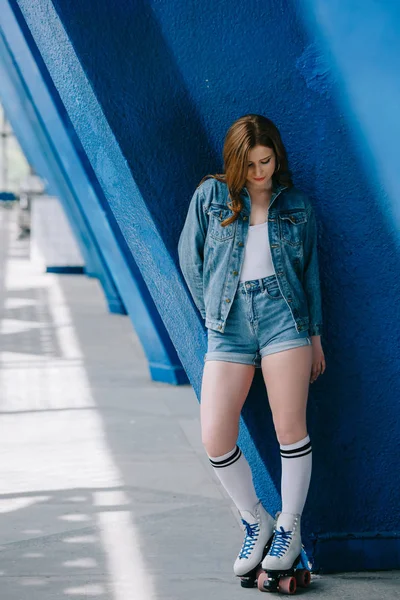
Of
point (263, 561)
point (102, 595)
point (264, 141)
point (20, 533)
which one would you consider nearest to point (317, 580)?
point (263, 561)

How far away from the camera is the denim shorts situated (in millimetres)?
3559

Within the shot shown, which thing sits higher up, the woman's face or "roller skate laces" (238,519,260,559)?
the woman's face

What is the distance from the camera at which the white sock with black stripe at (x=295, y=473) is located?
3.63 metres

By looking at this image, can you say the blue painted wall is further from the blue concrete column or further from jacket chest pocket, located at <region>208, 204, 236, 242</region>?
the blue concrete column

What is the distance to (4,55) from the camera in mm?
14711

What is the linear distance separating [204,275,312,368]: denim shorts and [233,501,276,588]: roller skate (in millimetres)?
571

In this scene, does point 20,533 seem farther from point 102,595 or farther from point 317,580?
point 317,580

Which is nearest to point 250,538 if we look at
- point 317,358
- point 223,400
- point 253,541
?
point 253,541

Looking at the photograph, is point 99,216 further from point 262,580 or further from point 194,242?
point 262,580

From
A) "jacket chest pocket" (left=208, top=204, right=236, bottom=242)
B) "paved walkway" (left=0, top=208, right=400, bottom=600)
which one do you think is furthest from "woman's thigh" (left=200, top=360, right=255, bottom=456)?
"paved walkway" (left=0, top=208, right=400, bottom=600)

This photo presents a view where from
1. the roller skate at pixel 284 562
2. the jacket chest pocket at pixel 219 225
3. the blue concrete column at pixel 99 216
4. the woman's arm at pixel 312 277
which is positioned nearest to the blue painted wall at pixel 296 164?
the woman's arm at pixel 312 277

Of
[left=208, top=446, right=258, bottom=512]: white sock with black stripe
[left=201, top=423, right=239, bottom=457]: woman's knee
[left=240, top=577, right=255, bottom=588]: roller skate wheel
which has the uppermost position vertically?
[left=201, top=423, right=239, bottom=457]: woman's knee

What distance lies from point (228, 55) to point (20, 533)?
213 centimetres

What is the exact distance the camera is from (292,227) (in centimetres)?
356
